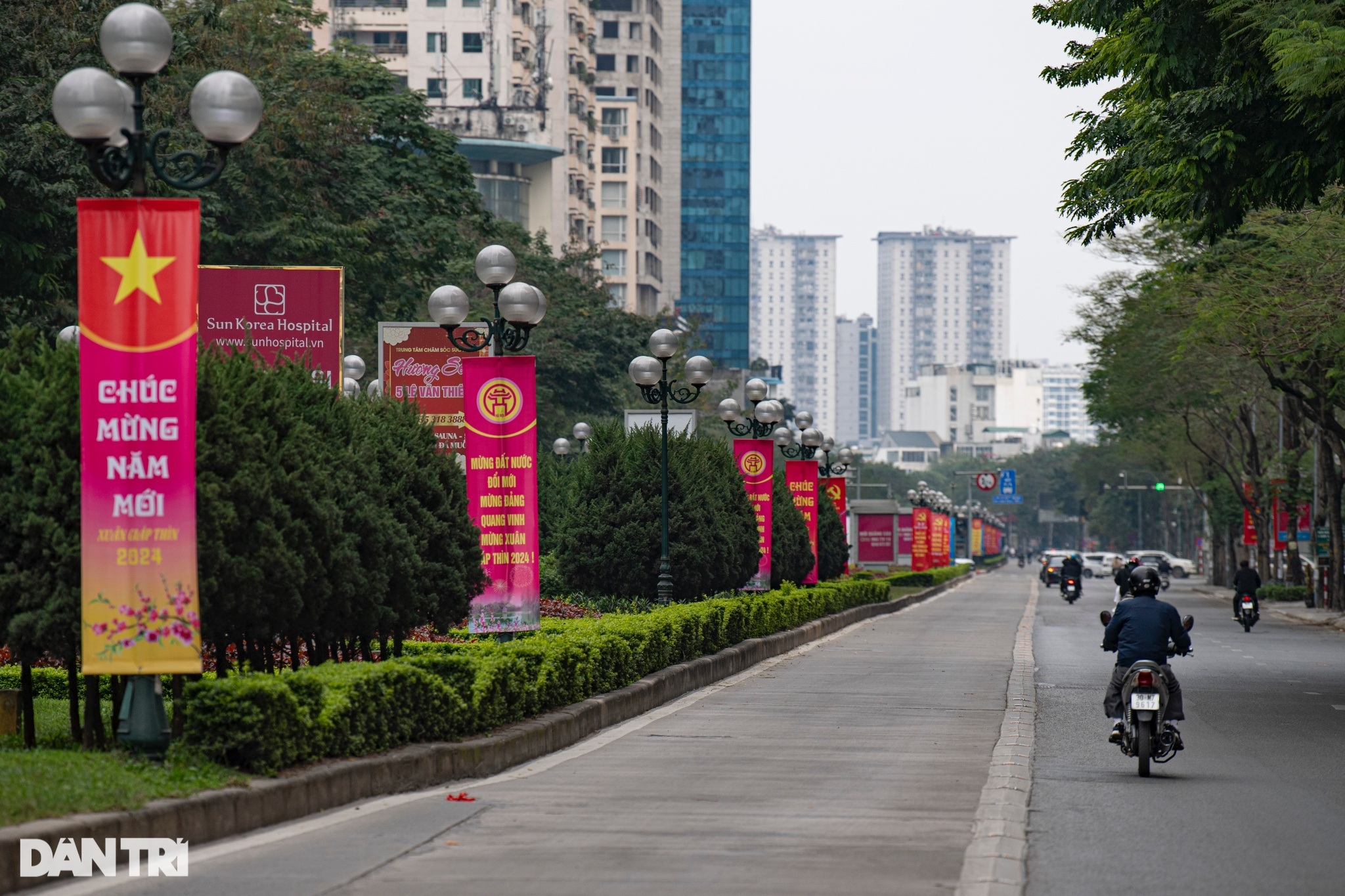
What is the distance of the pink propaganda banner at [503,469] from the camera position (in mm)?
17109

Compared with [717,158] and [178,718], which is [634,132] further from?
[178,718]

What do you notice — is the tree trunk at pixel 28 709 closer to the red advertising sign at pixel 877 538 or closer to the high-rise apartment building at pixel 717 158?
the red advertising sign at pixel 877 538

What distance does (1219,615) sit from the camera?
51.5m

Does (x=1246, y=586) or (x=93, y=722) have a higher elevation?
(x=93, y=722)

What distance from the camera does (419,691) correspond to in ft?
42.0

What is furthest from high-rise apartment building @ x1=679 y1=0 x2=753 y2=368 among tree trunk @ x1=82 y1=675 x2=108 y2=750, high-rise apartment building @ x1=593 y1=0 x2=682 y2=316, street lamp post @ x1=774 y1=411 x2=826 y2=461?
tree trunk @ x1=82 y1=675 x2=108 y2=750

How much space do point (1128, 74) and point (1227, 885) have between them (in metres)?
14.5

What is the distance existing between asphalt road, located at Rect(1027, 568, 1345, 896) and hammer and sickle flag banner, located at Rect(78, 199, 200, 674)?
512 cm

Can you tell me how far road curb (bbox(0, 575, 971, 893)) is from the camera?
853 centimetres

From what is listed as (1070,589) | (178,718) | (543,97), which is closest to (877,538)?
(1070,589)

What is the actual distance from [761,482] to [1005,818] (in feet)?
74.4

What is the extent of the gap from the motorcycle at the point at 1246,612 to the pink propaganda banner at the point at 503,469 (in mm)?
Result: 27198

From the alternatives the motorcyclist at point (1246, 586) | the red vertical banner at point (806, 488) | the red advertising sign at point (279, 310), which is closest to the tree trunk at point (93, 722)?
the red advertising sign at point (279, 310)

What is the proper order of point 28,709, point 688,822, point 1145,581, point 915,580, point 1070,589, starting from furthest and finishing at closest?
point 915,580 < point 1070,589 < point 1145,581 < point 28,709 < point 688,822
